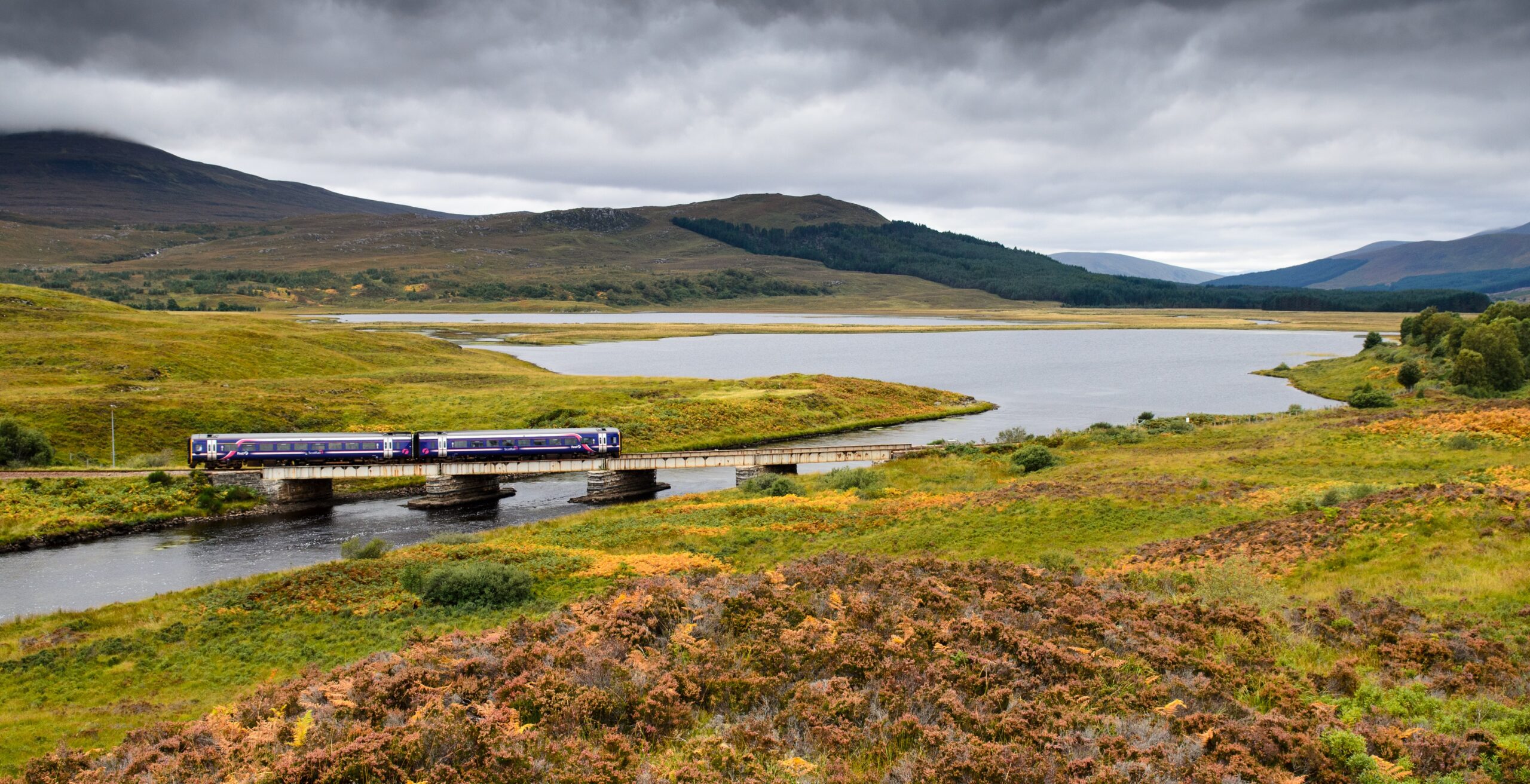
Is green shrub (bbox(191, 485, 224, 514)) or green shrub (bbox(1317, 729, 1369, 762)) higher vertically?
green shrub (bbox(1317, 729, 1369, 762))

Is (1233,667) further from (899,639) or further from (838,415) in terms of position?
(838,415)

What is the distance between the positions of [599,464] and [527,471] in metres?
5.51

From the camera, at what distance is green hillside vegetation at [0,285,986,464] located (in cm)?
7900

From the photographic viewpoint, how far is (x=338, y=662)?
1028 inches

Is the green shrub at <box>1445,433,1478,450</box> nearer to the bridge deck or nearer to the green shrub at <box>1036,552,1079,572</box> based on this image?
the green shrub at <box>1036,552,1079,572</box>

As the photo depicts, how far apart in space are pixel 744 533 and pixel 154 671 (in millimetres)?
23045

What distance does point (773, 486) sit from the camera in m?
57.5

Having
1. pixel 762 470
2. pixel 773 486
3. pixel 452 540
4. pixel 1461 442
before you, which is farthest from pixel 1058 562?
pixel 762 470

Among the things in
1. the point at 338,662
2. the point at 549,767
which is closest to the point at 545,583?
the point at 338,662

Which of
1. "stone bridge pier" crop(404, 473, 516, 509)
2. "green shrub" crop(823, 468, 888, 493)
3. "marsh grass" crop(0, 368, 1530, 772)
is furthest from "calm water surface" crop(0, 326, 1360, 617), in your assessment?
"green shrub" crop(823, 468, 888, 493)

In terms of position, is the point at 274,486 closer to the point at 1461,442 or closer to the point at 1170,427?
the point at 1170,427

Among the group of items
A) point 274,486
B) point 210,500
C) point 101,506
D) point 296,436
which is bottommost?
point 210,500

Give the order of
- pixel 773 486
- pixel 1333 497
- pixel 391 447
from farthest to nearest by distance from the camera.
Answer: pixel 391 447
pixel 773 486
pixel 1333 497

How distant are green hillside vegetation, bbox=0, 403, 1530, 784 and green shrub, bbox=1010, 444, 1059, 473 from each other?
60.1ft
